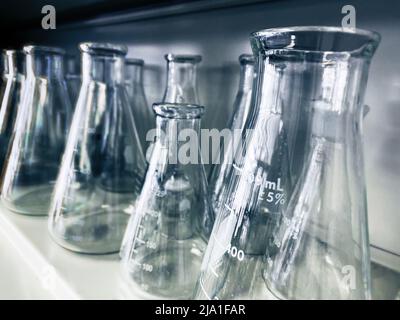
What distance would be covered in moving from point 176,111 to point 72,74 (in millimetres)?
797

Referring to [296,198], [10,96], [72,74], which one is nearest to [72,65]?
[72,74]

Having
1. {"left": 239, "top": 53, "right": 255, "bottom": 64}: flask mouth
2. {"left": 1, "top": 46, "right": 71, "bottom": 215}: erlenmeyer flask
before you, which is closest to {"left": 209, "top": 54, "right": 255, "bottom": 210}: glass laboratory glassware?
{"left": 239, "top": 53, "right": 255, "bottom": 64}: flask mouth

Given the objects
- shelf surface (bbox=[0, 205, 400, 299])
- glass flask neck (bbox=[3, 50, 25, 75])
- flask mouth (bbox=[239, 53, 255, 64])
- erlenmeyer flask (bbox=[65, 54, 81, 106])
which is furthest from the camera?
erlenmeyer flask (bbox=[65, 54, 81, 106])

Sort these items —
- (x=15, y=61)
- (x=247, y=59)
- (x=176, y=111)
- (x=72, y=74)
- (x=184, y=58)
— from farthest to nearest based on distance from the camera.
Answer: (x=72, y=74) < (x=15, y=61) < (x=184, y=58) < (x=247, y=59) < (x=176, y=111)

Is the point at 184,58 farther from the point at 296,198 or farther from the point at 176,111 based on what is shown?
the point at 296,198

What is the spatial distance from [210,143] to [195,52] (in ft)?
0.68

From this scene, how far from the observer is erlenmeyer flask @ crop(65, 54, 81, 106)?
1.09 m

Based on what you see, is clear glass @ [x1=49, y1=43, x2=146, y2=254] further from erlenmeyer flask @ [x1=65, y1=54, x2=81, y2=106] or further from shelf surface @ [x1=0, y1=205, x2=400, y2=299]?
erlenmeyer flask @ [x1=65, y1=54, x2=81, y2=106]

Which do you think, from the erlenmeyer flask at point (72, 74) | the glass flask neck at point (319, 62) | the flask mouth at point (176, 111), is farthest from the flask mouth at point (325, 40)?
the erlenmeyer flask at point (72, 74)

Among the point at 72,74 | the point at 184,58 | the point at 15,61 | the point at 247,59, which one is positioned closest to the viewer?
the point at 247,59

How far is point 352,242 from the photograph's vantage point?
37cm

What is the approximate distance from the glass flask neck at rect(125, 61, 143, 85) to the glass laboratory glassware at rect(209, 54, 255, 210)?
36 cm

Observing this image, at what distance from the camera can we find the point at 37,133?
789 millimetres

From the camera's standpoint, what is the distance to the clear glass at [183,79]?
28.1 inches
